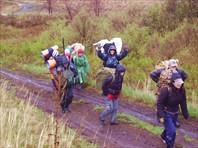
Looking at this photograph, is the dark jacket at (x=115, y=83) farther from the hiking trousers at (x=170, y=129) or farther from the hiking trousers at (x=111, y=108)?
the hiking trousers at (x=170, y=129)

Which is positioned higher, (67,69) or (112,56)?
Answer: (112,56)

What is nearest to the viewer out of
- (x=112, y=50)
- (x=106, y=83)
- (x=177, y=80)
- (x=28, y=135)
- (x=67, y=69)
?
(x=28, y=135)

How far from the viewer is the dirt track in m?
7.41

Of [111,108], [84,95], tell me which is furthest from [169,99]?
[84,95]

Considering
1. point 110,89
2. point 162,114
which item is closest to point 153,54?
point 110,89

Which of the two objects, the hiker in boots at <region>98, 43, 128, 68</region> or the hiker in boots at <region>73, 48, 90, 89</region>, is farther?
the hiker in boots at <region>73, 48, 90, 89</region>

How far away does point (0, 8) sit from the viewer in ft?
210

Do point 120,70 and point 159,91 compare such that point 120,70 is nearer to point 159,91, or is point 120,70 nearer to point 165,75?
point 159,91

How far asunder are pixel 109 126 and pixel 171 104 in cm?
220

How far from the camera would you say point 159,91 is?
7.56 meters

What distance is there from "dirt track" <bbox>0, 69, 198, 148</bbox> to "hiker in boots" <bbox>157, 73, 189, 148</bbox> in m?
0.69

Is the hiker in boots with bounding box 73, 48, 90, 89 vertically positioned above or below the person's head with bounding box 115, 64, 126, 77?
below

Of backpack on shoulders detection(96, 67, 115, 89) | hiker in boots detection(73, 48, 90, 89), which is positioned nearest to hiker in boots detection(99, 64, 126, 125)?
backpack on shoulders detection(96, 67, 115, 89)

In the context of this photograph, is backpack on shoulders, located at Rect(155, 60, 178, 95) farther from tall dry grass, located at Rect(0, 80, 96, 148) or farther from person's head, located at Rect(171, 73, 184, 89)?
tall dry grass, located at Rect(0, 80, 96, 148)
